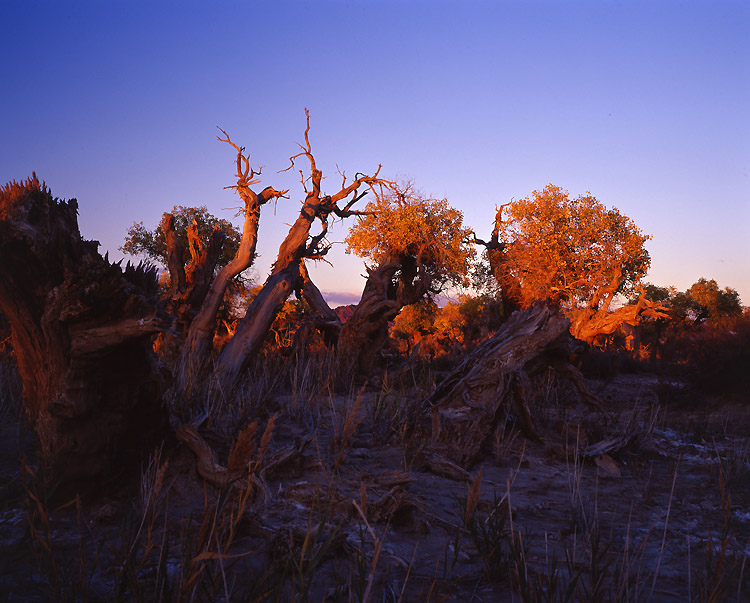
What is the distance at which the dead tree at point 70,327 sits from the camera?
314 cm

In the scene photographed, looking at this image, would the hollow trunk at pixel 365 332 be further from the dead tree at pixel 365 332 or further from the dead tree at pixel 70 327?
the dead tree at pixel 70 327

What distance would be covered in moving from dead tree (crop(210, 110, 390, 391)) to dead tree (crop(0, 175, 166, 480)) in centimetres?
399

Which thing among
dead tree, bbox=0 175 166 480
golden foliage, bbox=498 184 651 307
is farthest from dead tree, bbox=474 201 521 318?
dead tree, bbox=0 175 166 480

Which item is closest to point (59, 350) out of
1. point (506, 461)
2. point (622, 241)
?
point (506, 461)

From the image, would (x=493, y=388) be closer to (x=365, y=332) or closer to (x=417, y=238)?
(x=365, y=332)

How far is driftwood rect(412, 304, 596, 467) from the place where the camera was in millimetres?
5191

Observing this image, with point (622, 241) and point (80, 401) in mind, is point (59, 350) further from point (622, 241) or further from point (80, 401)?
point (622, 241)

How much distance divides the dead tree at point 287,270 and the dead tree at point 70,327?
3.99 m

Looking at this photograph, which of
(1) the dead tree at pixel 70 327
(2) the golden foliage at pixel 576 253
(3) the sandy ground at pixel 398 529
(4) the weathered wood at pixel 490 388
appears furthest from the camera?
(2) the golden foliage at pixel 576 253

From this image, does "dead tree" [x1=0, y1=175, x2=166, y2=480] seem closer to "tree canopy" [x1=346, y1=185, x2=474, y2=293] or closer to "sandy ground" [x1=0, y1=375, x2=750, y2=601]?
"sandy ground" [x1=0, y1=375, x2=750, y2=601]

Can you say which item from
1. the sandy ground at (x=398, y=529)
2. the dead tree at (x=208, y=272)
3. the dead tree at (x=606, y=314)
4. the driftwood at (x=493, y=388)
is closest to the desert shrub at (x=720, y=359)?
the sandy ground at (x=398, y=529)

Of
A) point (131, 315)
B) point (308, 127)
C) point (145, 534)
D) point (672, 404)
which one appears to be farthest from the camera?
point (308, 127)

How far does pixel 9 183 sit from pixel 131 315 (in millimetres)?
1162

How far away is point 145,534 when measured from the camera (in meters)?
2.86
